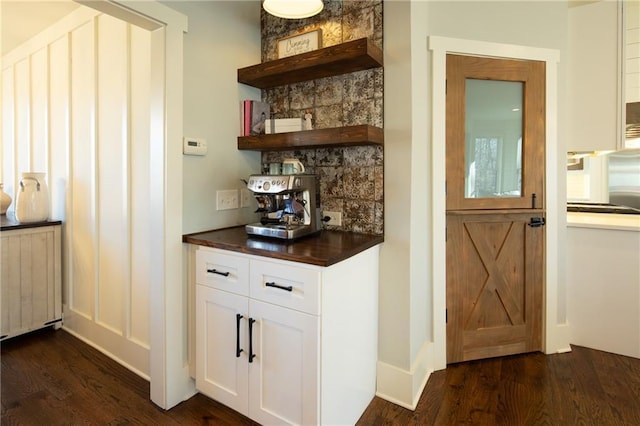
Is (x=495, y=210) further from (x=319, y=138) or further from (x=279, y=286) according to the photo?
(x=279, y=286)

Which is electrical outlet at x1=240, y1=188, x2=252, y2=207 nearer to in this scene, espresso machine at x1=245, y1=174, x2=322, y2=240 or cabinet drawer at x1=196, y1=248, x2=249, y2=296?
espresso machine at x1=245, y1=174, x2=322, y2=240

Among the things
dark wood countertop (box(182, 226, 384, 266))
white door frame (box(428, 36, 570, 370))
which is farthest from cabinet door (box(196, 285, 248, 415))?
white door frame (box(428, 36, 570, 370))

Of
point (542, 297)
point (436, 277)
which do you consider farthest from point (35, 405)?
point (542, 297)

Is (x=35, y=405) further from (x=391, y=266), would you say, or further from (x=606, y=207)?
(x=606, y=207)

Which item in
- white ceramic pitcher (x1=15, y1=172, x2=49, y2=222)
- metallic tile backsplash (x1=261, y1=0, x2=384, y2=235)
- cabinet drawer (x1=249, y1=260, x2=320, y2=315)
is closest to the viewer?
cabinet drawer (x1=249, y1=260, x2=320, y2=315)

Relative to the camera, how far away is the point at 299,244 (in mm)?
1665

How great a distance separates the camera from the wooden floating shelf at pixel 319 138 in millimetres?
1727

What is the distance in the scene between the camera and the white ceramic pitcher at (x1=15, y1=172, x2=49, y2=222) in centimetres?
258

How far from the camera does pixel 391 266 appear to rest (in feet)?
6.17

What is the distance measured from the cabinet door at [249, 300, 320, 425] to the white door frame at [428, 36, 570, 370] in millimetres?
1056

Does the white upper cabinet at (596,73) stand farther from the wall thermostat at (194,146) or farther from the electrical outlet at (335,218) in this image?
the wall thermostat at (194,146)

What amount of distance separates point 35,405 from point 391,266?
6.78 feet

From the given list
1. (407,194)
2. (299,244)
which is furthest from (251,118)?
(407,194)

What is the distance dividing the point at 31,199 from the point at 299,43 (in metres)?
2.34
